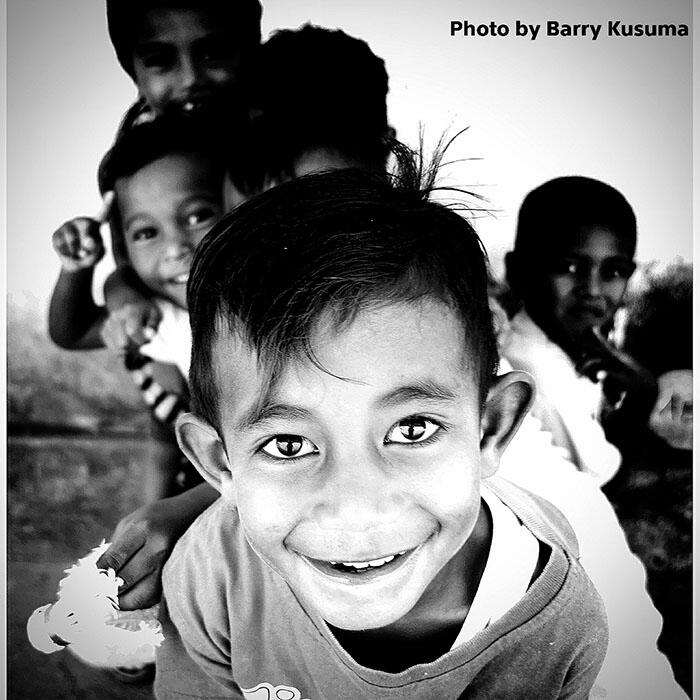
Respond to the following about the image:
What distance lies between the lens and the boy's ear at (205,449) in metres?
1.23

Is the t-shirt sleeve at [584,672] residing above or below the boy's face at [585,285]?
below

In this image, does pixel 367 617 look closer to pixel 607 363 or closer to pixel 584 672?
pixel 584 672

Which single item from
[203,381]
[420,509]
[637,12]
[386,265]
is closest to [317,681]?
[420,509]

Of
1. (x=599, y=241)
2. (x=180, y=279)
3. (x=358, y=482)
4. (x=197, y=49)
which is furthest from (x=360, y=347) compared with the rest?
(x=197, y=49)

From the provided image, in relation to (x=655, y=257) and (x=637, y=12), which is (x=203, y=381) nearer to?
(x=655, y=257)

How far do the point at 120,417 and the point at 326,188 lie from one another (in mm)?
458

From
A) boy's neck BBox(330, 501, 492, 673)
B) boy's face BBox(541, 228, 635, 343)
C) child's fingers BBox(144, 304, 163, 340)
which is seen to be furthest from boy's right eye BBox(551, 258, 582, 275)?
child's fingers BBox(144, 304, 163, 340)

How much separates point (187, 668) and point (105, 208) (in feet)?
2.31

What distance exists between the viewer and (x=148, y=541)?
1.27 meters

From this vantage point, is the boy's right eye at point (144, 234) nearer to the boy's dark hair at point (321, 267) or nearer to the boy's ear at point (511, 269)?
the boy's dark hair at point (321, 267)

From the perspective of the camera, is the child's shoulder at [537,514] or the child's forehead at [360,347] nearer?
the child's forehead at [360,347]

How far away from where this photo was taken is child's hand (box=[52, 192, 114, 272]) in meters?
1.26

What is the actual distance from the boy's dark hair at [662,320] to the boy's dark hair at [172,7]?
696 millimetres

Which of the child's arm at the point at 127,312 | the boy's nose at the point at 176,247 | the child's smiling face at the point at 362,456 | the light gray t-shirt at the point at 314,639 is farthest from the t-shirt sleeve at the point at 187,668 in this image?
the boy's nose at the point at 176,247
